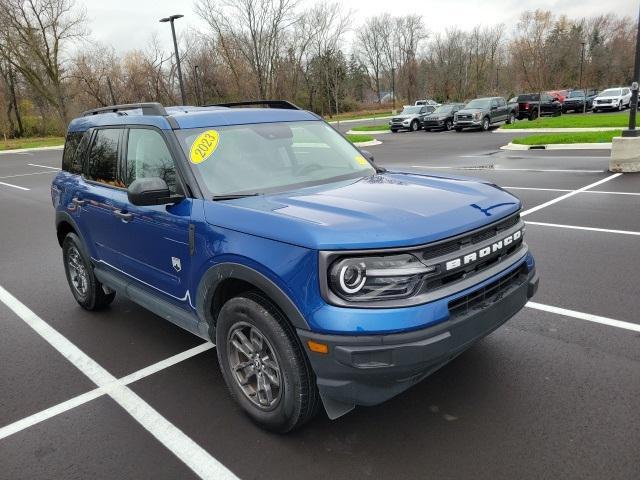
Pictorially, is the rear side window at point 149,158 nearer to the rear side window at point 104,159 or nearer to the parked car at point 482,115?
the rear side window at point 104,159

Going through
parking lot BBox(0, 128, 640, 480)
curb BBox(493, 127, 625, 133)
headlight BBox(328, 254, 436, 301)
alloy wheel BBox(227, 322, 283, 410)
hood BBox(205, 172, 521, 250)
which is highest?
hood BBox(205, 172, 521, 250)

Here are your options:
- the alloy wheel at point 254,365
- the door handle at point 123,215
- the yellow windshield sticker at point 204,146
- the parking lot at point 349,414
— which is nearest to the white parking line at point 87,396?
the parking lot at point 349,414

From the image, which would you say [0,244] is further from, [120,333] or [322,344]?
[322,344]

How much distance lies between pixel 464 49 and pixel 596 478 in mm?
86713

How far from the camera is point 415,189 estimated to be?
128 inches

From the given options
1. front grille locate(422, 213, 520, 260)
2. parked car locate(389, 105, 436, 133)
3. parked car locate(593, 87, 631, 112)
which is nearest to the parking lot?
front grille locate(422, 213, 520, 260)

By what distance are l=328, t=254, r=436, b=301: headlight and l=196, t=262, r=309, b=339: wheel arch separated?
273mm

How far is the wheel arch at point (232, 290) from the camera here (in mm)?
2609

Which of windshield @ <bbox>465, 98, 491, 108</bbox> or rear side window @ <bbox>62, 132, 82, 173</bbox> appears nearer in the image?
rear side window @ <bbox>62, 132, 82, 173</bbox>

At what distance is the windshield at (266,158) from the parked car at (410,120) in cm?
2978

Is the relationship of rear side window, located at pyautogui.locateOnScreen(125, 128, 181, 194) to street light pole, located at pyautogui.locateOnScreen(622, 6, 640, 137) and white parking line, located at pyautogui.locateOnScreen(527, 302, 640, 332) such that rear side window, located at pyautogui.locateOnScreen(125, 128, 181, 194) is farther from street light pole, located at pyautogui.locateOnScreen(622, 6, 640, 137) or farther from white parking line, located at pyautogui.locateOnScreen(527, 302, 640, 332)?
street light pole, located at pyautogui.locateOnScreen(622, 6, 640, 137)

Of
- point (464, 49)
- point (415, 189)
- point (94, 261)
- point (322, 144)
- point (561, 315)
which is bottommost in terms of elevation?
point (561, 315)

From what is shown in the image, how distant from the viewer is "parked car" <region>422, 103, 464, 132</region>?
31.3 meters

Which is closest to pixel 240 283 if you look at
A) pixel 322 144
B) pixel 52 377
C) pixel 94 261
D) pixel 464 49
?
pixel 322 144
